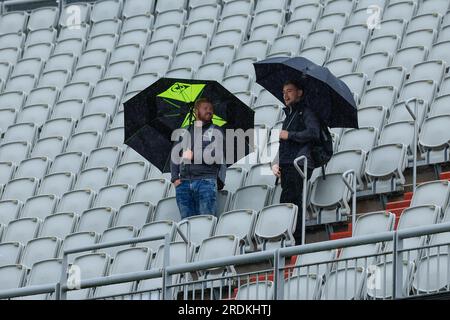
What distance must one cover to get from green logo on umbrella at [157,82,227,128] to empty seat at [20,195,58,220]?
2320 mm

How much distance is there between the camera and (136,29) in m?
24.6

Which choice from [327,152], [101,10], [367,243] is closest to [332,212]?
[327,152]

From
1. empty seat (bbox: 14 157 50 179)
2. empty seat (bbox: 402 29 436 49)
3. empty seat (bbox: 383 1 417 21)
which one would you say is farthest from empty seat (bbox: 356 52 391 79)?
empty seat (bbox: 14 157 50 179)

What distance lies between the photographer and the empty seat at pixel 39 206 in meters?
20.3

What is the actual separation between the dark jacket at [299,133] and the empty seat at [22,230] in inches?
131

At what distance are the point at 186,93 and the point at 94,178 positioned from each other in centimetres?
231

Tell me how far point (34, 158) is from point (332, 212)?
5006 mm

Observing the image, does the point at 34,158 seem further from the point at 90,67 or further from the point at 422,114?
the point at 422,114

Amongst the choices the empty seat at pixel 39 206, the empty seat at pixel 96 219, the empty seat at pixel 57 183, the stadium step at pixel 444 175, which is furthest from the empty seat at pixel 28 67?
the stadium step at pixel 444 175

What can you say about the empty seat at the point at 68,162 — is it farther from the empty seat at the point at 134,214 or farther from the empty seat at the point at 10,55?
the empty seat at the point at 10,55

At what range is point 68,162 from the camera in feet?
69.4

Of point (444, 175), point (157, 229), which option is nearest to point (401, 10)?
point (444, 175)

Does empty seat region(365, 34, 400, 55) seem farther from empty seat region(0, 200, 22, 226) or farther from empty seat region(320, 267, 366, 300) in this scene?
empty seat region(320, 267, 366, 300)
